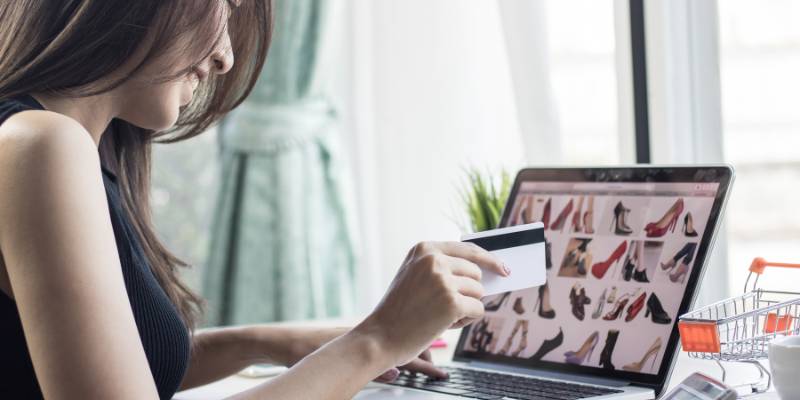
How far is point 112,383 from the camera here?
0.76 metres

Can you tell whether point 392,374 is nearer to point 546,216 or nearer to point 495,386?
point 495,386

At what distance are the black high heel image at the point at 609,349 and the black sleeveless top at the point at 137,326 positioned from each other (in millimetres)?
452

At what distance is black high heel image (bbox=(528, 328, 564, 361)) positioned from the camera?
111cm

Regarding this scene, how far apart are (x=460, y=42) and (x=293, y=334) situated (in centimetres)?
112

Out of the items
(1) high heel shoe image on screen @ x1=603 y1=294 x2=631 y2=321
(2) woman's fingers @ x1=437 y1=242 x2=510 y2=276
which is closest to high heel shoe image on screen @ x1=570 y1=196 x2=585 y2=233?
(1) high heel shoe image on screen @ x1=603 y1=294 x2=631 y2=321

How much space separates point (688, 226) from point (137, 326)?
594 millimetres

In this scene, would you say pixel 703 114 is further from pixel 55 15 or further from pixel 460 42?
pixel 55 15

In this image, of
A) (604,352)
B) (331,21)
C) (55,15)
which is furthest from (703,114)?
(331,21)

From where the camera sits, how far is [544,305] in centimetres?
115

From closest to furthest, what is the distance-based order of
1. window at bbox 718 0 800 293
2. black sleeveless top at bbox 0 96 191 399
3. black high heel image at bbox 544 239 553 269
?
black sleeveless top at bbox 0 96 191 399 → black high heel image at bbox 544 239 553 269 → window at bbox 718 0 800 293

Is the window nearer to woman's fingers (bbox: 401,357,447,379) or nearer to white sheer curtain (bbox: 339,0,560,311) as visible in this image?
white sheer curtain (bbox: 339,0,560,311)

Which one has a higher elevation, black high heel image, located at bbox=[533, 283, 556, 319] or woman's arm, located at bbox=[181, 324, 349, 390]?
black high heel image, located at bbox=[533, 283, 556, 319]

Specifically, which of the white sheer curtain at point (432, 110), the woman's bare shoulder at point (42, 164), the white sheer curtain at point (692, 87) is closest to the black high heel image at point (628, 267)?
the white sheer curtain at point (692, 87)

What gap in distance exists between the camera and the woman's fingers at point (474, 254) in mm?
917
